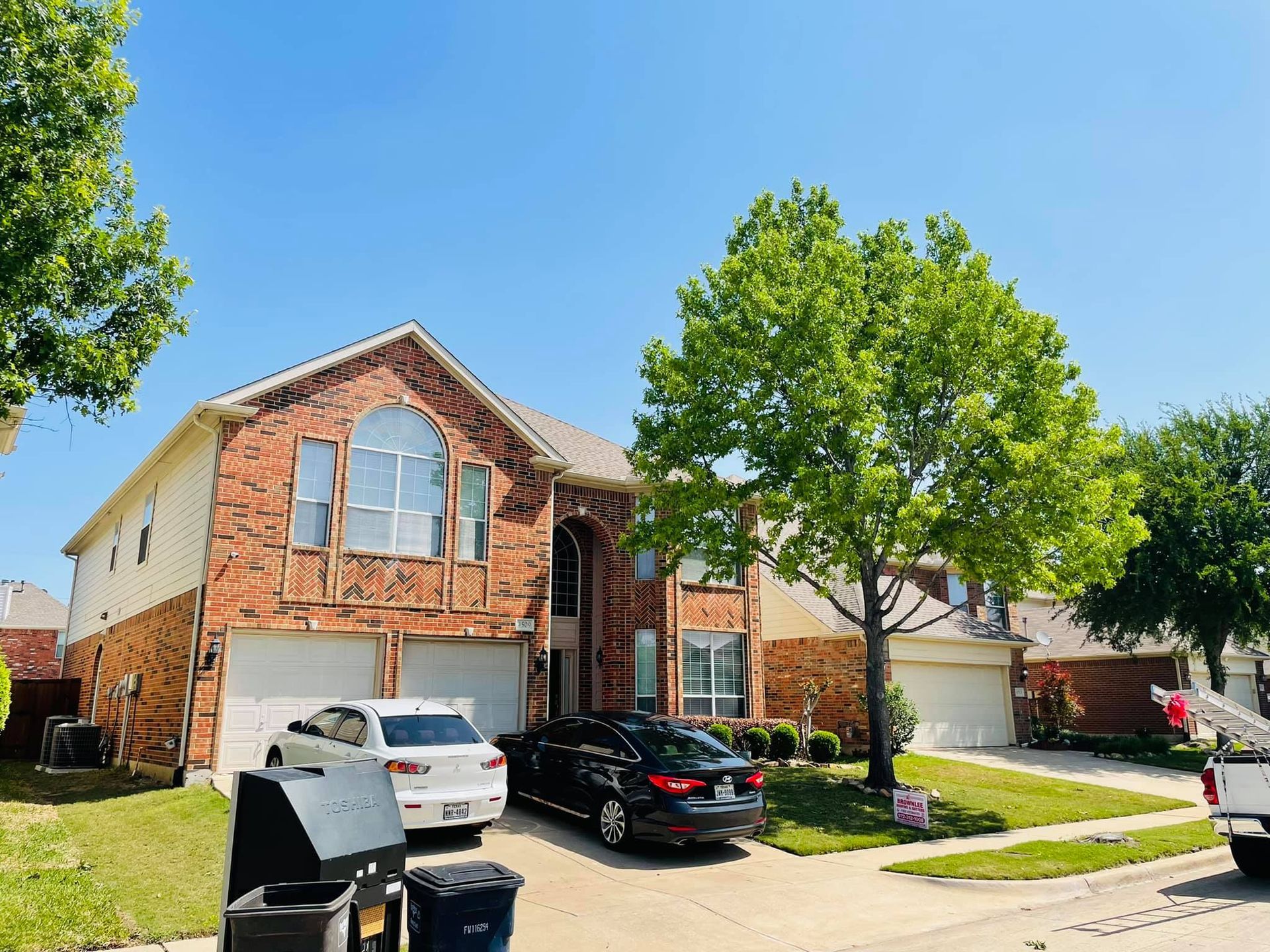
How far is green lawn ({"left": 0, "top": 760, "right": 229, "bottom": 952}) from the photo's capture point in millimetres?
6895

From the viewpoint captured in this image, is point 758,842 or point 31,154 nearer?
point 31,154

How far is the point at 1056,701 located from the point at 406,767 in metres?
23.8

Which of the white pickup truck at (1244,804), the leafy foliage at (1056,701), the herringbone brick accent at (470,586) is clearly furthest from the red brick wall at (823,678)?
the white pickup truck at (1244,804)

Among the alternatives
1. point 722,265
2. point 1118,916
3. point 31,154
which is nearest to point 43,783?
point 31,154

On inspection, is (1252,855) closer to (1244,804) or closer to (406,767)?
(1244,804)

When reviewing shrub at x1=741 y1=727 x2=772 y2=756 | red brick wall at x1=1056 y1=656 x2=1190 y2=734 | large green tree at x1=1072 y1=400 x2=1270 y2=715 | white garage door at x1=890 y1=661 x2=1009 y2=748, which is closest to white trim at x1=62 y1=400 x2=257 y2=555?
shrub at x1=741 y1=727 x2=772 y2=756

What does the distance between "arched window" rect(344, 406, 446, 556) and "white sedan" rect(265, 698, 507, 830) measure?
212 inches

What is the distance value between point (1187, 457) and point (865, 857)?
1976 centimetres

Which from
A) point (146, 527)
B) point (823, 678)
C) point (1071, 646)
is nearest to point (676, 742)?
point (823, 678)

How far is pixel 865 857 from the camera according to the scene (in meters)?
11.1

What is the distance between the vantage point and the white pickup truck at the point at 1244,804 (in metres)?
9.41

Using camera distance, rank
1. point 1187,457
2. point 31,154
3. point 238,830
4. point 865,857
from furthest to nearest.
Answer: point 1187,457 < point 865,857 < point 31,154 < point 238,830

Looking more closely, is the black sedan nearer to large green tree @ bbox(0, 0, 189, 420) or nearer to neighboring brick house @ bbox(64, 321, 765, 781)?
neighboring brick house @ bbox(64, 321, 765, 781)

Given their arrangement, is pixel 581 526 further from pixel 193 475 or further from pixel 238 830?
pixel 238 830
